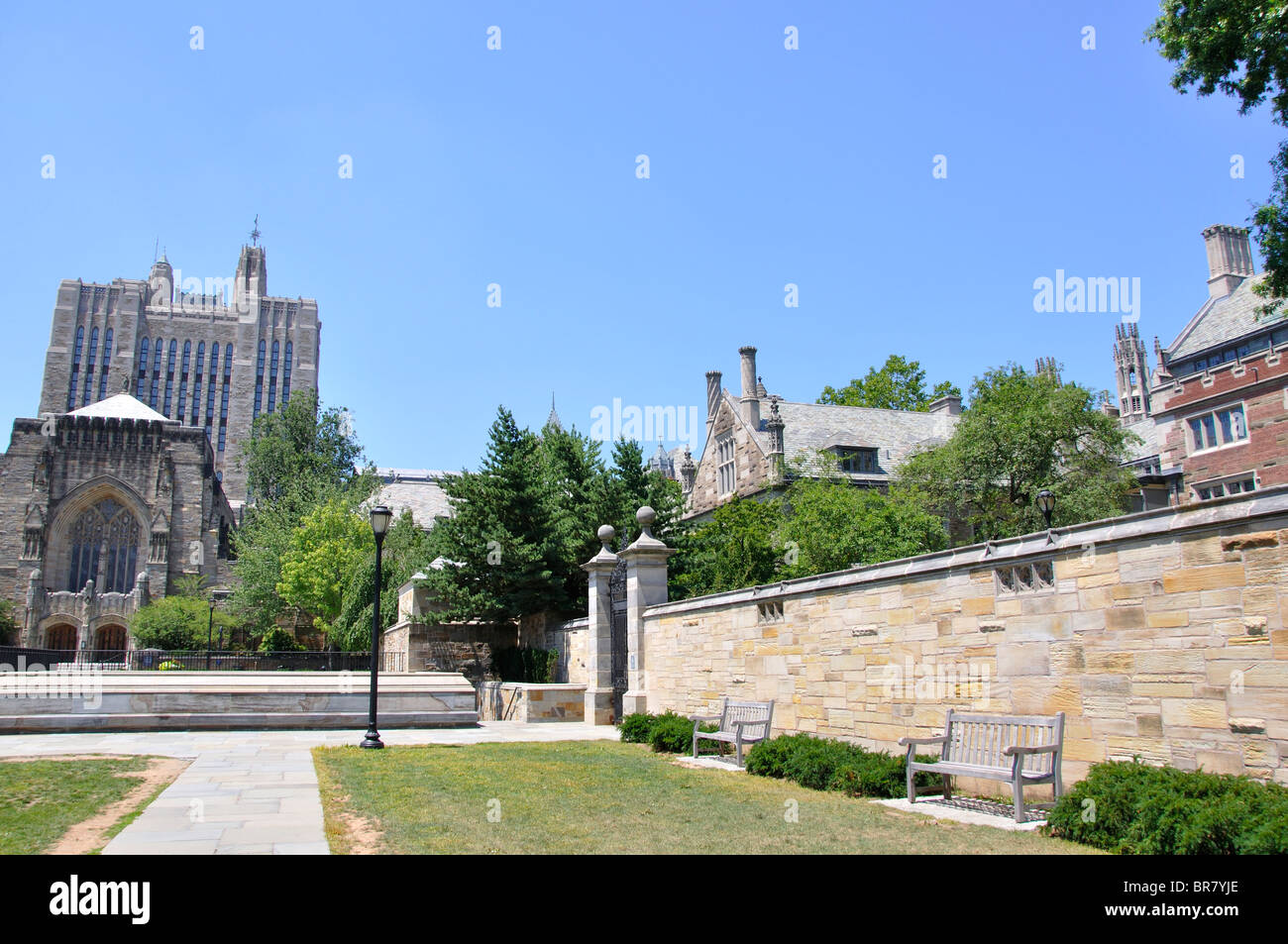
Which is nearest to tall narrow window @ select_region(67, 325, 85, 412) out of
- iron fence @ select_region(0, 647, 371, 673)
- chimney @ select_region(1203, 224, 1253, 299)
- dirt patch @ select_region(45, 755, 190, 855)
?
iron fence @ select_region(0, 647, 371, 673)

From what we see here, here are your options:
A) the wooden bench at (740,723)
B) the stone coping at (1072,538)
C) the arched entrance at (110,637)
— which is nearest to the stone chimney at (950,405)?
the stone coping at (1072,538)

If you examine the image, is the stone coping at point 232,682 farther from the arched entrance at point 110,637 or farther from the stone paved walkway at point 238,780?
the arched entrance at point 110,637

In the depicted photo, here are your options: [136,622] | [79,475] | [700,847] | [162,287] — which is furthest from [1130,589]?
[162,287]

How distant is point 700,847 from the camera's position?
19.1ft

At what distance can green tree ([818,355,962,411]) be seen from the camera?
52469mm

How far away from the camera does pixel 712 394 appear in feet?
156

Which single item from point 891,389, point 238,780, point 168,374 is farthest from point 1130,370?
point 168,374

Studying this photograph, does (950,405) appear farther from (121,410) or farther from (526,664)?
(121,410)

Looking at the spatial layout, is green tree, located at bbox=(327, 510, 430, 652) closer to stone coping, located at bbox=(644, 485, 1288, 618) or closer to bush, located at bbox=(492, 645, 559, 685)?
bush, located at bbox=(492, 645, 559, 685)

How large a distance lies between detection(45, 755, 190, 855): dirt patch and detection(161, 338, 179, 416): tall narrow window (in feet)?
321

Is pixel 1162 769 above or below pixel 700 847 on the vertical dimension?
above
